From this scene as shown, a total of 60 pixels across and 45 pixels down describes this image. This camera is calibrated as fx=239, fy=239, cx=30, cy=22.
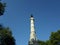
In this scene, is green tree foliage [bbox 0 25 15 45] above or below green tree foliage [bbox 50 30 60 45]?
below

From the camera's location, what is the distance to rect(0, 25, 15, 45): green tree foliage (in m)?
36.0

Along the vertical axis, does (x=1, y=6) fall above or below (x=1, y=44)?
above

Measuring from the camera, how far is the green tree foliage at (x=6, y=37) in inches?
1417

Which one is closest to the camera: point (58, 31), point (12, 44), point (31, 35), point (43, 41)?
point (12, 44)

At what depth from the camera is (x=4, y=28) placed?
125 feet

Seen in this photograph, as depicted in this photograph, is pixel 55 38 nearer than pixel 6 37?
No

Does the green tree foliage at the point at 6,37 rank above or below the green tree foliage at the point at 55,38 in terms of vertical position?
below

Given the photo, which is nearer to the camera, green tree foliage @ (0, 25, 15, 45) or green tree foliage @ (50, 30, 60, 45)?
green tree foliage @ (0, 25, 15, 45)

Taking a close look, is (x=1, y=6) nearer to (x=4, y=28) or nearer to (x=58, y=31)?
(x=4, y=28)

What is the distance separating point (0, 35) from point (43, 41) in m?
32.7

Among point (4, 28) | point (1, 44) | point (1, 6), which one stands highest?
point (1, 6)

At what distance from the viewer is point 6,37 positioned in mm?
36594

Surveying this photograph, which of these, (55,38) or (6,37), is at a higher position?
(55,38)

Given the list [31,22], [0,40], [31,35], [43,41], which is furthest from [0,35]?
[43,41]
